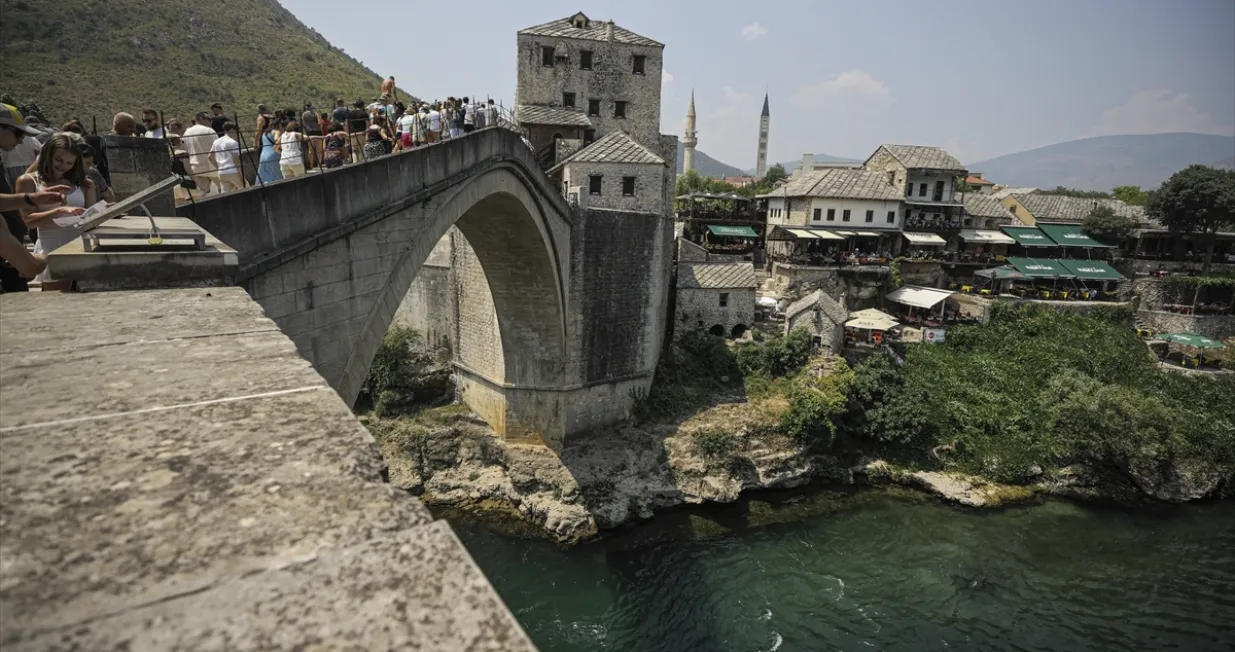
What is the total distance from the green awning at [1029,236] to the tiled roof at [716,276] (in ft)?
58.5

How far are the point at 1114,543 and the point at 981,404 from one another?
6345mm

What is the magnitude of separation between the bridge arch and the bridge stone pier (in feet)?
0.16

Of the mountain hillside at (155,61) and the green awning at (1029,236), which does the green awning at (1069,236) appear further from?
the mountain hillside at (155,61)

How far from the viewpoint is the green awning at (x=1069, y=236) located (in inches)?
1323

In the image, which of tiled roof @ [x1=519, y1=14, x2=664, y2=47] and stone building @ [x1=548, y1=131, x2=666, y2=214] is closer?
stone building @ [x1=548, y1=131, x2=666, y2=214]

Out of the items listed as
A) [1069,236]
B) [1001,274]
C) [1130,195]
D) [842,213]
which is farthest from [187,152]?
[1130,195]

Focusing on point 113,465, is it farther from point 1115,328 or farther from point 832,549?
point 1115,328

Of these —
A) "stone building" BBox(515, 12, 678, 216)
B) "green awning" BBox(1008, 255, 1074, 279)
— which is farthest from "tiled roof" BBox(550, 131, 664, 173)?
"green awning" BBox(1008, 255, 1074, 279)

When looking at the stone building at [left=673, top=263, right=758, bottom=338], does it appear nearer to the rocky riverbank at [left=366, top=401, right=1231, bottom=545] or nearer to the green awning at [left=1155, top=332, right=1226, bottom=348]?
the rocky riverbank at [left=366, top=401, right=1231, bottom=545]

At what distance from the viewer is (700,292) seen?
25.9 meters

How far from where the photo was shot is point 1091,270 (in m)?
31.0

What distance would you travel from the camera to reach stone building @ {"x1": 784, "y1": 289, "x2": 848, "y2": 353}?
80.5ft

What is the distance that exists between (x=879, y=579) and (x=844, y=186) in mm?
20982

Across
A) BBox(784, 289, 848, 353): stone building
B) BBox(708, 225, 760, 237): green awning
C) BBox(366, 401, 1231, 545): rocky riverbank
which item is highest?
BBox(708, 225, 760, 237): green awning
